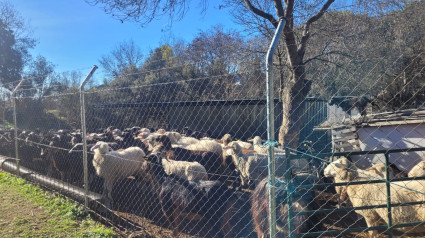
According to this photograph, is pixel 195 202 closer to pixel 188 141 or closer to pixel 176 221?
pixel 176 221

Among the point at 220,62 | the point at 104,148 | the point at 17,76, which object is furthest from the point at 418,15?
the point at 17,76

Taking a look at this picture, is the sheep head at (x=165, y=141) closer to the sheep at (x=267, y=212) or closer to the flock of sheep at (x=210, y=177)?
the flock of sheep at (x=210, y=177)

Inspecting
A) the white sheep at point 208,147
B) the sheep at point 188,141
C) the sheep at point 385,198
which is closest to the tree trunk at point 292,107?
the sheep at point 385,198

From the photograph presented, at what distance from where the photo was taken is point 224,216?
4.56 m

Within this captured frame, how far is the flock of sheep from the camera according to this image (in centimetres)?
379

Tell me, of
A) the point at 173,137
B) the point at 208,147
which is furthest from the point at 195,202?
the point at 173,137

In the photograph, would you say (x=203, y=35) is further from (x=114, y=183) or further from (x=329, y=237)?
(x=329, y=237)

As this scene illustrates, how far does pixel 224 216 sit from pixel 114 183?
144 inches

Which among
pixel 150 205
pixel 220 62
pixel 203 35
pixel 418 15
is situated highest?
pixel 203 35

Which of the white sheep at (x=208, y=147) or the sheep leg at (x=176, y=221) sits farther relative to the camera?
the white sheep at (x=208, y=147)

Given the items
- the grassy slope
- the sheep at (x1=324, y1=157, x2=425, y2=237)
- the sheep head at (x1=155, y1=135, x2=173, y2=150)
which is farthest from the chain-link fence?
the grassy slope

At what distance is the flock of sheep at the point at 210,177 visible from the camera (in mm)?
3791

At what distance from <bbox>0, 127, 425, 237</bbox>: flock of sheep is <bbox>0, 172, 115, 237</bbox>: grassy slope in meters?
0.63

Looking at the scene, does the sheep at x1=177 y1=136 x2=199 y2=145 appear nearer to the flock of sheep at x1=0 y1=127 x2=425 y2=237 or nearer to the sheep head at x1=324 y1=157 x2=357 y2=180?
the flock of sheep at x1=0 y1=127 x2=425 y2=237
